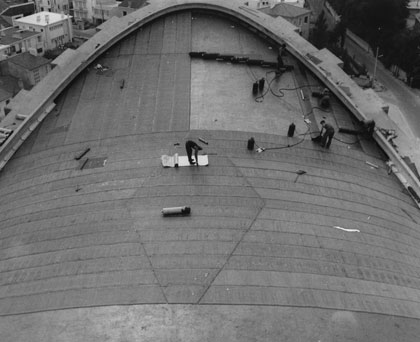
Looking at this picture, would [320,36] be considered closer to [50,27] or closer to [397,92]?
[397,92]

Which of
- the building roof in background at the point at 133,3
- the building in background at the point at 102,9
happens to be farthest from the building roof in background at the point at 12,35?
the building in background at the point at 102,9

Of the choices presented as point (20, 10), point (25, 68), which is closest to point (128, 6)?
point (20, 10)

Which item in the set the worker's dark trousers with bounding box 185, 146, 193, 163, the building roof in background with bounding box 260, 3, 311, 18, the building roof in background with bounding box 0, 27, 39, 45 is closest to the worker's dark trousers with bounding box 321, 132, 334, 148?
the worker's dark trousers with bounding box 185, 146, 193, 163

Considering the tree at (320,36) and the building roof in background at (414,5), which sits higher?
the building roof in background at (414,5)

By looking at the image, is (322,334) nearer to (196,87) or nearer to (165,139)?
(165,139)

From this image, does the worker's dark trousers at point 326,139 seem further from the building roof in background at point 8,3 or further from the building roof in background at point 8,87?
the building roof in background at point 8,3
